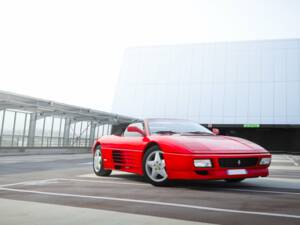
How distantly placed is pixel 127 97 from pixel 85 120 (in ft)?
45.2

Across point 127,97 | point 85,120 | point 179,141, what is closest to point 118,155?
point 179,141

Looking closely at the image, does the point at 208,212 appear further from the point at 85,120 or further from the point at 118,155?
the point at 85,120

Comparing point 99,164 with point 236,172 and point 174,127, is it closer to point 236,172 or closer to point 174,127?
point 174,127

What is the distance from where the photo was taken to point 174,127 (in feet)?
24.1

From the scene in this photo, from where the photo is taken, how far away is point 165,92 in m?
42.0

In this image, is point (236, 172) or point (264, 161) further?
point (264, 161)

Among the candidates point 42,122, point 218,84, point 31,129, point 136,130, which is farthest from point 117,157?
point 218,84

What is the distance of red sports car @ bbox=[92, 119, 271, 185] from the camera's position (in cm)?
590

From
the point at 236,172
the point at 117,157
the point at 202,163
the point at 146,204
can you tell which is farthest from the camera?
the point at 117,157

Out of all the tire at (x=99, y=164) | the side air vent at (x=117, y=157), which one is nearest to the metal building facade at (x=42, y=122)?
the tire at (x=99, y=164)

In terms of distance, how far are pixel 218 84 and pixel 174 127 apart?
3398 cm

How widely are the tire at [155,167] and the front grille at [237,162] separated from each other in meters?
0.92

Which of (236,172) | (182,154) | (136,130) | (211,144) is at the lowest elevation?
(236,172)

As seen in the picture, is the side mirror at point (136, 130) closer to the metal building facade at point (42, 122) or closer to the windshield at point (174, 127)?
the windshield at point (174, 127)
